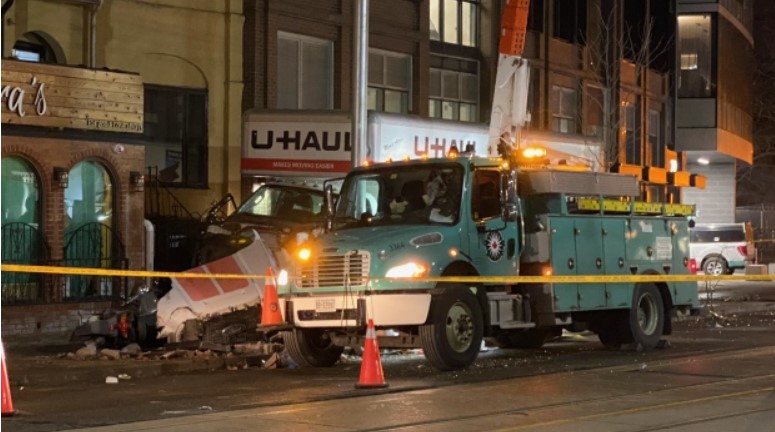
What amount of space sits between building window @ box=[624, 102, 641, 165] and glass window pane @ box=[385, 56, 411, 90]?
1262 centimetres

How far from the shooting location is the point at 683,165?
47969 mm

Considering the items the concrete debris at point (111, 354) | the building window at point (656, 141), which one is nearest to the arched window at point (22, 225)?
the concrete debris at point (111, 354)

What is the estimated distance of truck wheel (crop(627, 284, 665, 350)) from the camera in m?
17.8

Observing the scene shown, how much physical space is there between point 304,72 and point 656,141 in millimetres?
19685

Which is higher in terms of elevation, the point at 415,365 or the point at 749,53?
the point at 749,53

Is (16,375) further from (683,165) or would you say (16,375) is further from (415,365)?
(683,165)

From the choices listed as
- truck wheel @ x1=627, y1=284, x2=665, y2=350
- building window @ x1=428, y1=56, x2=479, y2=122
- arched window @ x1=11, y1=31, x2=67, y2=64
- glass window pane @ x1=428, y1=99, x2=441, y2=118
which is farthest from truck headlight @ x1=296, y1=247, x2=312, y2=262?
glass window pane @ x1=428, y1=99, x2=441, y2=118

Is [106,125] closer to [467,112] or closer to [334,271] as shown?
[334,271]

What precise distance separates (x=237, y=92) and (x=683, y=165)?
26.0 meters

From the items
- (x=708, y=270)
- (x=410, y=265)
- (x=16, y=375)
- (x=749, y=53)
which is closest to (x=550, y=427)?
(x=410, y=265)

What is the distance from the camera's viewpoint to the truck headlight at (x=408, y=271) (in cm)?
1466

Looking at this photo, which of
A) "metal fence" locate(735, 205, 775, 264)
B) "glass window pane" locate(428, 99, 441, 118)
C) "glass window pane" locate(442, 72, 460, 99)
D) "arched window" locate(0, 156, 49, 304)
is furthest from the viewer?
"metal fence" locate(735, 205, 775, 264)

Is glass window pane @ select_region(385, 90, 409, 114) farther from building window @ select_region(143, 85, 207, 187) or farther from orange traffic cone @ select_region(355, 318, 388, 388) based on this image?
orange traffic cone @ select_region(355, 318, 388, 388)

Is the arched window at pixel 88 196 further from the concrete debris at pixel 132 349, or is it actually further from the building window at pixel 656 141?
the building window at pixel 656 141
